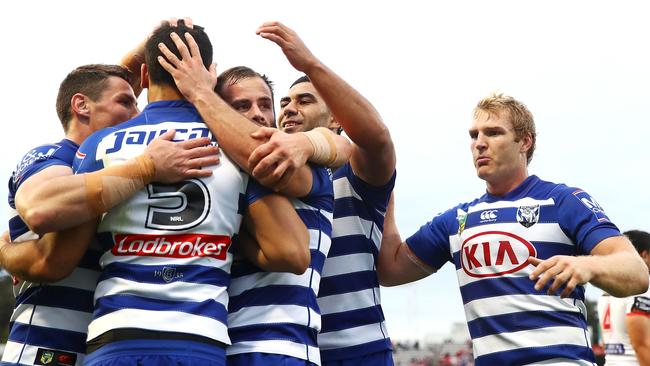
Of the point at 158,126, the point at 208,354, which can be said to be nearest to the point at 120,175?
the point at 158,126

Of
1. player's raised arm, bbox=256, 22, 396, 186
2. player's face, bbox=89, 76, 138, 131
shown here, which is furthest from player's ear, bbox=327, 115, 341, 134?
player's face, bbox=89, 76, 138, 131

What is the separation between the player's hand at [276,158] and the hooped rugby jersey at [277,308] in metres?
0.38

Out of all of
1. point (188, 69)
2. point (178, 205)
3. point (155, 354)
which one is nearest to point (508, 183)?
point (188, 69)

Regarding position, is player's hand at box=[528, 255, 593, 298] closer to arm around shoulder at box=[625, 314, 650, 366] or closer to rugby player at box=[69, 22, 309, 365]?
rugby player at box=[69, 22, 309, 365]

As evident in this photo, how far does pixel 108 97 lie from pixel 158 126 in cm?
93

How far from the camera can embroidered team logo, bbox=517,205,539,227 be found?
21.0ft

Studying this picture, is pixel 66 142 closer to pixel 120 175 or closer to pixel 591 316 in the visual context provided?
pixel 120 175

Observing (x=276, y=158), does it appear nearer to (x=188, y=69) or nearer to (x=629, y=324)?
(x=188, y=69)

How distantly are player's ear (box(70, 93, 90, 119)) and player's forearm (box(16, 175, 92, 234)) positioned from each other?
115cm

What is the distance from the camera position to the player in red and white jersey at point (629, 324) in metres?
10.7

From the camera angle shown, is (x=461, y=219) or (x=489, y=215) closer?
(x=489, y=215)

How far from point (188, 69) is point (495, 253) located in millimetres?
2681

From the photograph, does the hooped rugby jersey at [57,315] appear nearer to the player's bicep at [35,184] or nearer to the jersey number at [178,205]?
the player's bicep at [35,184]

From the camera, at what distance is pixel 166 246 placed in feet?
14.8
